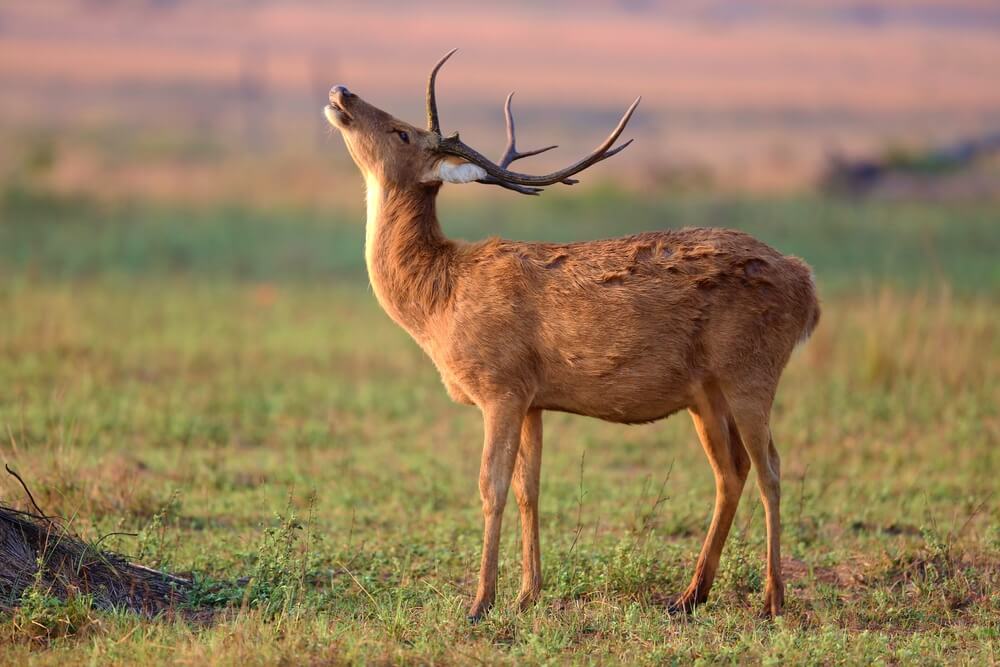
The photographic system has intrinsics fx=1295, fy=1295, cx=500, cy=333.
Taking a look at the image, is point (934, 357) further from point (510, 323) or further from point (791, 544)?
point (510, 323)

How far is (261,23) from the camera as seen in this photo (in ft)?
216

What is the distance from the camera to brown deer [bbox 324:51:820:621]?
21.9ft

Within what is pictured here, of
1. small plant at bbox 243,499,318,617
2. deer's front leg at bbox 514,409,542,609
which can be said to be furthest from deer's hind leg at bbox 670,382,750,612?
small plant at bbox 243,499,318,617

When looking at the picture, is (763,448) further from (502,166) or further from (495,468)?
(502,166)

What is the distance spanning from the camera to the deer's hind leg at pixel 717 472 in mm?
6891

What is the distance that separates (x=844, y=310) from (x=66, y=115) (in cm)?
3579

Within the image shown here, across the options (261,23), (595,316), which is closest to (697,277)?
(595,316)

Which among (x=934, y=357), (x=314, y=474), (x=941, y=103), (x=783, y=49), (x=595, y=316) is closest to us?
(x=595, y=316)

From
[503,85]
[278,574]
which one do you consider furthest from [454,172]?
[503,85]

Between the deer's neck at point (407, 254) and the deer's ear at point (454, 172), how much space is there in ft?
0.47

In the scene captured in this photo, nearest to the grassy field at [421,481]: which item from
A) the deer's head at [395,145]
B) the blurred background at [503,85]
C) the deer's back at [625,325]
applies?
the deer's back at [625,325]

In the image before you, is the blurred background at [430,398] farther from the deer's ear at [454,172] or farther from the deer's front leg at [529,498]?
the deer's ear at [454,172]

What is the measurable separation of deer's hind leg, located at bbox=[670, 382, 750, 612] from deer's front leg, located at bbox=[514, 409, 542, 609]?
0.76 metres

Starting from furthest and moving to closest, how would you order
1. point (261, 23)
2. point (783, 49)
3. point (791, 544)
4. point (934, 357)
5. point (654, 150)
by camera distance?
point (261, 23) → point (783, 49) → point (654, 150) → point (934, 357) → point (791, 544)
